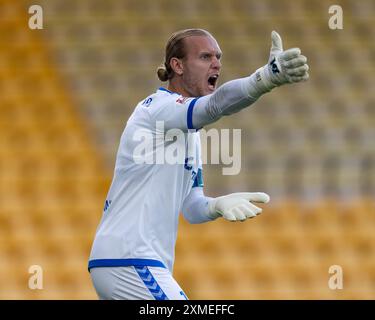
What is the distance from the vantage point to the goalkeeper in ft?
12.1

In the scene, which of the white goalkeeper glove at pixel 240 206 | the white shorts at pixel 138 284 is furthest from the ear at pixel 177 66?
the white shorts at pixel 138 284

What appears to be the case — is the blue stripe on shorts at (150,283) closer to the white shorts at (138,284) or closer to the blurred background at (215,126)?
the white shorts at (138,284)

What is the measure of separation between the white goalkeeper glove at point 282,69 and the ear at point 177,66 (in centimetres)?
68

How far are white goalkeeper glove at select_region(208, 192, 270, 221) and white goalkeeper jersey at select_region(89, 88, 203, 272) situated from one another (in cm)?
26

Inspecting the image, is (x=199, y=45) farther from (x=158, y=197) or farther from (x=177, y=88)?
(x=158, y=197)

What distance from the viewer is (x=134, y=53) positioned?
30.6 ft

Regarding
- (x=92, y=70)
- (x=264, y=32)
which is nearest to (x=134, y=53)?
(x=92, y=70)

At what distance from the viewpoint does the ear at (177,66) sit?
162 inches

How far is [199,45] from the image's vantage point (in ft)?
13.5

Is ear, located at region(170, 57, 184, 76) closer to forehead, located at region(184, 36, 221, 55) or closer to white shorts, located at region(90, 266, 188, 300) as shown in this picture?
forehead, located at region(184, 36, 221, 55)

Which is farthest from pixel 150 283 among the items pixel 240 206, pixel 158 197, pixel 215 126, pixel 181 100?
pixel 215 126

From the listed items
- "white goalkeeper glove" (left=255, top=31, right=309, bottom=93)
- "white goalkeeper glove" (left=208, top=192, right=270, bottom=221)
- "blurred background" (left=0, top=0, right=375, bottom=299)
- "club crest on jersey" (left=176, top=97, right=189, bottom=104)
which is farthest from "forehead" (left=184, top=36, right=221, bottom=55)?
"blurred background" (left=0, top=0, right=375, bottom=299)

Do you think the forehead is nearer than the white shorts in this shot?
No

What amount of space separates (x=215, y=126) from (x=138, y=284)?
16.3ft
